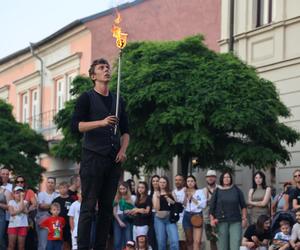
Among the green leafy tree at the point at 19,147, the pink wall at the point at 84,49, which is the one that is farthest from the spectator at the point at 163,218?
the pink wall at the point at 84,49

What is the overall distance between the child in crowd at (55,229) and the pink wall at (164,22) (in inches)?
461

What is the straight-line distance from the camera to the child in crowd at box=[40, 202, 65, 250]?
1906 centimetres

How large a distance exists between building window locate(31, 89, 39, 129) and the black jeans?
37345 millimetres

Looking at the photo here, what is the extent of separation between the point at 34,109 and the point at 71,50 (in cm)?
621

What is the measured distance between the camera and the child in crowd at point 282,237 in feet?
53.0

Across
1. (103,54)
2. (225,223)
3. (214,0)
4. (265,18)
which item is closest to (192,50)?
(265,18)

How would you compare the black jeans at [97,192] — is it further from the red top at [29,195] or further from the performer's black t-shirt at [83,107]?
the red top at [29,195]

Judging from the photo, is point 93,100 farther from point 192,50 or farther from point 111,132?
point 192,50

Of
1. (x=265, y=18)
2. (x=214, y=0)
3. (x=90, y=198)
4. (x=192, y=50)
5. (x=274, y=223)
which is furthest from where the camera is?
(x=214, y=0)

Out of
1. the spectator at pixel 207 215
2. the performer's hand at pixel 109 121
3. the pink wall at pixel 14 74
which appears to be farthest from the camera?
the pink wall at pixel 14 74

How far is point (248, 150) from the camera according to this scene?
21422mm

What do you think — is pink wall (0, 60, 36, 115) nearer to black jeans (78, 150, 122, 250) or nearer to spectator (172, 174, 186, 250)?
spectator (172, 174, 186, 250)

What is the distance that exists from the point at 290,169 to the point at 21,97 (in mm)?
27112

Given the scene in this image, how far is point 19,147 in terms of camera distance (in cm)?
3519
